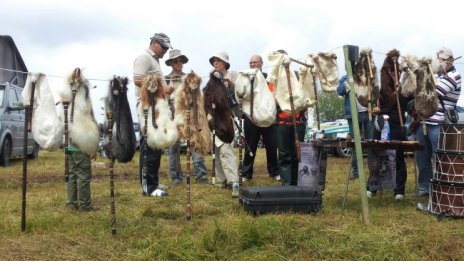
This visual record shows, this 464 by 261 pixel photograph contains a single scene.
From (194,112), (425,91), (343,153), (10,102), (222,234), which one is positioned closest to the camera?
(222,234)

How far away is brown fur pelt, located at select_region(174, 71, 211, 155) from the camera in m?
6.09

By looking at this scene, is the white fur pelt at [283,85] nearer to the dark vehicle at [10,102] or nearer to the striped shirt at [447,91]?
the striped shirt at [447,91]

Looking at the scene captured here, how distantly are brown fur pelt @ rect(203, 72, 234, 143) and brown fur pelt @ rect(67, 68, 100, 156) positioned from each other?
5.06 ft

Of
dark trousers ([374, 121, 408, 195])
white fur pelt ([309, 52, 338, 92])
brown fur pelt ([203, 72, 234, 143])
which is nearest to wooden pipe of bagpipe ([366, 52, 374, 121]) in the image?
white fur pelt ([309, 52, 338, 92])

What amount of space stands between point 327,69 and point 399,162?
66.3 inches

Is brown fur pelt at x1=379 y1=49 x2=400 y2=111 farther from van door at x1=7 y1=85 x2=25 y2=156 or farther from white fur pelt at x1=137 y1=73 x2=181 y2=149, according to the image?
van door at x1=7 y1=85 x2=25 y2=156

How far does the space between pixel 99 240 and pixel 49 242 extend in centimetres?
43

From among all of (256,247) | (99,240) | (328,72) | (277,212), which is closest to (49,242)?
(99,240)

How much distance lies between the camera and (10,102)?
36.7 feet

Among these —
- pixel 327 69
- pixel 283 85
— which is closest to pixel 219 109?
pixel 283 85

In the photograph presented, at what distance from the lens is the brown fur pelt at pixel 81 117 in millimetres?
5277

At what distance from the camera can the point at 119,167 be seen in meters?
12.4

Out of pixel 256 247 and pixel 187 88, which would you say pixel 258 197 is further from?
pixel 187 88

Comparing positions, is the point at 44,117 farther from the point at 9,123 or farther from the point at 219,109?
the point at 9,123
